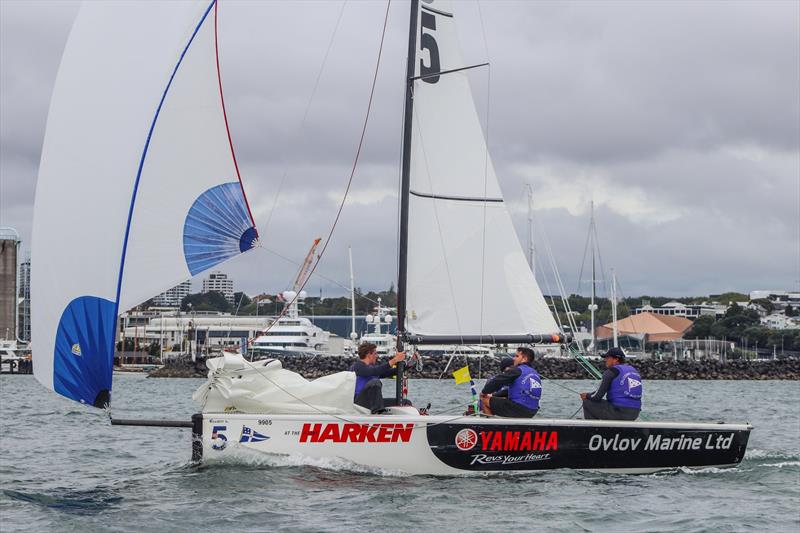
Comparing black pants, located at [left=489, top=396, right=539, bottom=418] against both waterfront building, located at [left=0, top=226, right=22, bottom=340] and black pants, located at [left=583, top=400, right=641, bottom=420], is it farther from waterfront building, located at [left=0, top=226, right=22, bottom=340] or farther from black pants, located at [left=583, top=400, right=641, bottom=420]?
waterfront building, located at [left=0, top=226, right=22, bottom=340]

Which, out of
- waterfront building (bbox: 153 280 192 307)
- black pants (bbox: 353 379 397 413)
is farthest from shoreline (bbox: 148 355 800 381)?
black pants (bbox: 353 379 397 413)

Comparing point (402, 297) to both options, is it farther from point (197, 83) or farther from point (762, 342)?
point (762, 342)

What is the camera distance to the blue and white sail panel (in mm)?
10133

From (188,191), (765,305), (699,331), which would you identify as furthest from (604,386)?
Result: (765,305)

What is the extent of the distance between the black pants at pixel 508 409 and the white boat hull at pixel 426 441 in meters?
0.48

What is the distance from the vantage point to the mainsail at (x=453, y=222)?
13047 mm

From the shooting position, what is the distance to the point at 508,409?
462 inches

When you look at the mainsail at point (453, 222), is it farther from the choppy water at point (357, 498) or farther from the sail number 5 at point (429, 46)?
the choppy water at point (357, 498)

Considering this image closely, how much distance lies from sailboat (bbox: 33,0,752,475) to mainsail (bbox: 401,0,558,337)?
2cm

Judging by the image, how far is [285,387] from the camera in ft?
37.9

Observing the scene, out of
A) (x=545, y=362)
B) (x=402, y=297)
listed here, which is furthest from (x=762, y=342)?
(x=402, y=297)

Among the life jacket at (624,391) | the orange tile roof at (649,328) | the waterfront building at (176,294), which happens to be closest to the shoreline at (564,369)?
the waterfront building at (176,294)

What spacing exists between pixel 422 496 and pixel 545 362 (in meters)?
49.4

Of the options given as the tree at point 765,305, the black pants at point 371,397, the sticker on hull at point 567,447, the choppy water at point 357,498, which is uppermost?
the tree at point 765,305
